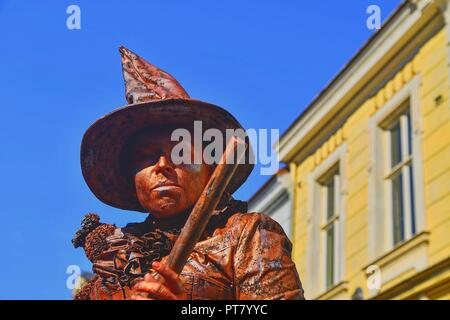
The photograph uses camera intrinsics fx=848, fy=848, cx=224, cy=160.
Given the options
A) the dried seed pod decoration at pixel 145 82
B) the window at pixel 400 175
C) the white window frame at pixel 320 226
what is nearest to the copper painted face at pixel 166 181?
the dried seed pod decoration at pixel 145 82

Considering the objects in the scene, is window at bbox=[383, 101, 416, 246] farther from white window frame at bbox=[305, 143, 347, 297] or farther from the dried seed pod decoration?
the dried seed pod decoration

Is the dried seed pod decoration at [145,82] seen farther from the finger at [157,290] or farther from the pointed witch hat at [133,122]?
the finger at [157,290]

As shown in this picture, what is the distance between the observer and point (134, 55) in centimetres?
223

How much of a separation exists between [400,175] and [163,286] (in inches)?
171

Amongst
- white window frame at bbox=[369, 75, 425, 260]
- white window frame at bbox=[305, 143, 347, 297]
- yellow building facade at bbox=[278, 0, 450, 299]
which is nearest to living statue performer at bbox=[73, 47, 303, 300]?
yellow building facade at bbox=[278, 0, 450, 299]

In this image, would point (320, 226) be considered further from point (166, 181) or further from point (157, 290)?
point (157, 290)

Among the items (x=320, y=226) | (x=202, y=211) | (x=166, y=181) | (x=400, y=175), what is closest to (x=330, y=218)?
(x=320, y=226)

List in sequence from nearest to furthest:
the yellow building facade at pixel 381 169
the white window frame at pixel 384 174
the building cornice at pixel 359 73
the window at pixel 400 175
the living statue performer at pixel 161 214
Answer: the living statue performer at pixel 161 214 < the yellow building facade at pixel 381 169 < the white window frame at pixel 384 174 < the window at pixel 400 175 < the building cornice at pixel 359 73

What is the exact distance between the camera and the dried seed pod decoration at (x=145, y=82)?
6.98 feet

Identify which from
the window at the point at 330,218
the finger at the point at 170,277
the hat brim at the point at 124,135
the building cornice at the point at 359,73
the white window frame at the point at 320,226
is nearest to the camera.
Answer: the finger at the point at 170,277

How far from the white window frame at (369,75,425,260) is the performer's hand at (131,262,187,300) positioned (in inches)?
153

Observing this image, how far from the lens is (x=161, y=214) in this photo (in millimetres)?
2043

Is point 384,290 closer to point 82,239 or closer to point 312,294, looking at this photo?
point 312,294
